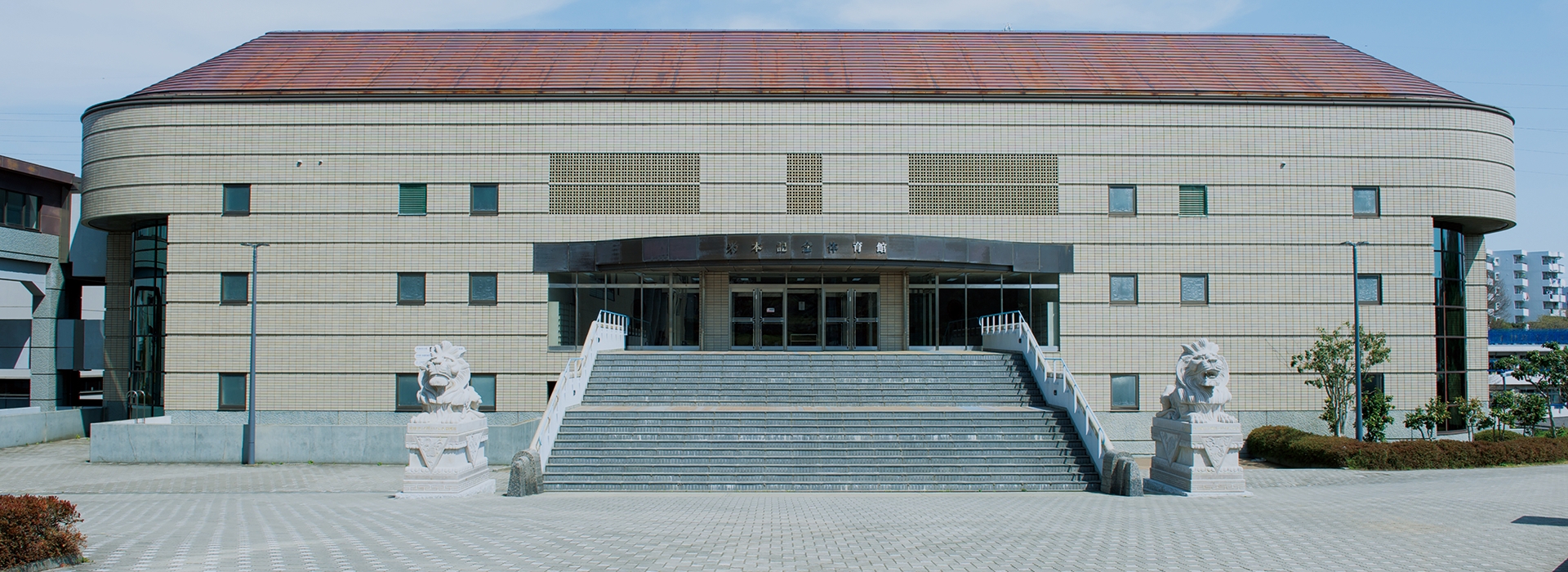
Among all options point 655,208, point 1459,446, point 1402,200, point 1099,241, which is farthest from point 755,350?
point 1402,200

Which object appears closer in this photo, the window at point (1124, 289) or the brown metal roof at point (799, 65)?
the window at point (1124, 289)

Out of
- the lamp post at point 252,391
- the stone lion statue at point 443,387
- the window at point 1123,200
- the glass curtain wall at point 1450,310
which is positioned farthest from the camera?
the glass curtain wall at point 1450,310

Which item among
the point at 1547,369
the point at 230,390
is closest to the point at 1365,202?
the point at 1547,369

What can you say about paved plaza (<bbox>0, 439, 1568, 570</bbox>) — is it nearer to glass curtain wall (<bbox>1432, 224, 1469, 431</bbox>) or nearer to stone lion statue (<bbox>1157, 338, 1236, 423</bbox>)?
stone lion statue (<bbox>1157, 338, 1236, 423</bbox>)

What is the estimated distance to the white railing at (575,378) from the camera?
16.8m

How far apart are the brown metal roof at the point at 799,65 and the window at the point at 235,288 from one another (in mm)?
5088

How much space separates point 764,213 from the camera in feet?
81.7

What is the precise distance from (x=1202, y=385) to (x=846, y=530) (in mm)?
7199

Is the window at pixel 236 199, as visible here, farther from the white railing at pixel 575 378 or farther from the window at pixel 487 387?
the white railing at pixel 575 378

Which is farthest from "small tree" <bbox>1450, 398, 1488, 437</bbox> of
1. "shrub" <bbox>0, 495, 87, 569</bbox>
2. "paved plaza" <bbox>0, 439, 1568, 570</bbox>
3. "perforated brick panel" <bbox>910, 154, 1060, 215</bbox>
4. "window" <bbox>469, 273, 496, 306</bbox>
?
"shrub" <bbox>0, 495, 87, 569</bbox>

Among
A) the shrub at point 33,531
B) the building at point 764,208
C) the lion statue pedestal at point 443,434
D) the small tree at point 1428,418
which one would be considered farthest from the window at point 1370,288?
the shrub at point 33,531

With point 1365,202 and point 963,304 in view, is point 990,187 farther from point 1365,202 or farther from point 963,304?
point 1365,202

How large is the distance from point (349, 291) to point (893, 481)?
1634cm

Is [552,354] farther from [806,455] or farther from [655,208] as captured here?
[806,455]
